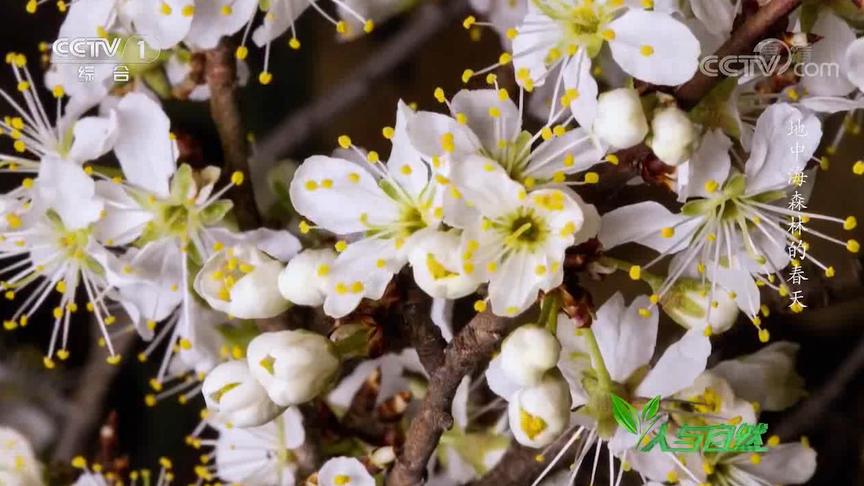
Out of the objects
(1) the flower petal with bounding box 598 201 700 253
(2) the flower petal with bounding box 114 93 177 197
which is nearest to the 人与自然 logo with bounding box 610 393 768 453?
(1) the flower petal with bounding box 598 201 700 253

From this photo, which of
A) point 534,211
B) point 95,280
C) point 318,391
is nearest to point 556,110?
point 534,211

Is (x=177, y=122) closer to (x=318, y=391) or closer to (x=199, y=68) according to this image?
(x=199, y=68)

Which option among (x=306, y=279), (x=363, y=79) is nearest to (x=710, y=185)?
(x=306, y=279)

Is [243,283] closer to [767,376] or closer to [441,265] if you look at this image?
[441,265]

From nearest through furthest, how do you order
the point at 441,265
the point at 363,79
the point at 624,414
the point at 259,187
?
the point at 441,265 < the point at 624,414 < the point at 259,187 < the point at 363,79

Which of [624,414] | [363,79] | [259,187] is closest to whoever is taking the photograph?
[624,414]

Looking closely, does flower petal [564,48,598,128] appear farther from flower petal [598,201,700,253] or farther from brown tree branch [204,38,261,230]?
brown tree branch [204,38,261,230]

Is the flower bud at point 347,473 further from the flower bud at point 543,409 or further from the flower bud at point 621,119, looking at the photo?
the flower bud at point 621,119

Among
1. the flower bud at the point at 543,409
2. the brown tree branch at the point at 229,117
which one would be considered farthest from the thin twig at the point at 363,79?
the flower bud at the point at 543,409
